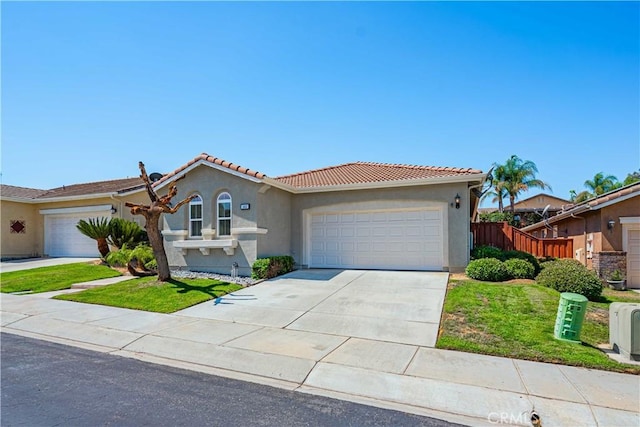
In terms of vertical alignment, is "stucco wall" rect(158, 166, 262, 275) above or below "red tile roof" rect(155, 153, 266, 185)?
below

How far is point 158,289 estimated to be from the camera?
1158 centimetres

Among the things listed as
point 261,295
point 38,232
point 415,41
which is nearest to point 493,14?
point 415,41

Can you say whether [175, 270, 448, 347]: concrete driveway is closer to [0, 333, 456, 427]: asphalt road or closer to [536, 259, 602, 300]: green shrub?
[0, 333, 456, 427]: asphalt road

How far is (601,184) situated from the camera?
41719 millimetres

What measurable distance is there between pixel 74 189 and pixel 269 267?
16.8 metres

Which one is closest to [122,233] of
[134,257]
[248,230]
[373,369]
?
[134,257]

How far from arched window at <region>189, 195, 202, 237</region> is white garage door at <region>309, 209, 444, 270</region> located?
4472 millimetres

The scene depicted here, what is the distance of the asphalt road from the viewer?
4.24m

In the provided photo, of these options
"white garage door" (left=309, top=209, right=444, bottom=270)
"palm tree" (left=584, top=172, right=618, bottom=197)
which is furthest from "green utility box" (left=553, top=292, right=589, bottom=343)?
"palm tree" (left=584, top=172, right=618, bottom=197)

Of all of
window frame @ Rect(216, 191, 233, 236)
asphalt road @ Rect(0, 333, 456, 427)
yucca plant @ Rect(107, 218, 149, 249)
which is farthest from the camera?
yucca plant @ Rect(107, 218, 149, 249)

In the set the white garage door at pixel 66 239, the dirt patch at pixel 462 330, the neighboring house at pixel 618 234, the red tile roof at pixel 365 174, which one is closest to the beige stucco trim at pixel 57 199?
the white garage door at pixel 66 239

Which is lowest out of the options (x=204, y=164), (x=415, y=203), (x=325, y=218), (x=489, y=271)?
(x=489, y=271)

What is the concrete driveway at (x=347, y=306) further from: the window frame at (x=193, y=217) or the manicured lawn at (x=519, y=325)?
the window frame at (x=193, y=217)

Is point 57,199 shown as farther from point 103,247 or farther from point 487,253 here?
point 487,253
